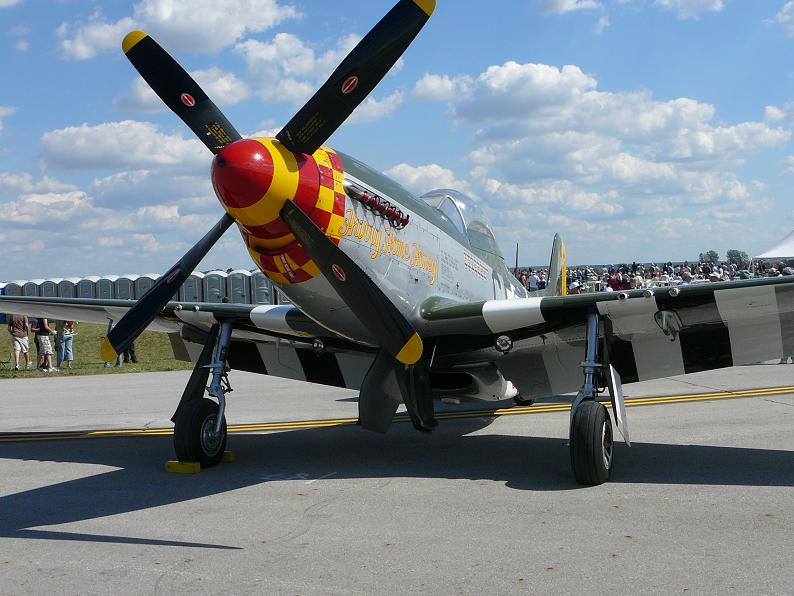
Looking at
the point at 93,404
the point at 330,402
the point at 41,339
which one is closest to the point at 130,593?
the point at 330,402

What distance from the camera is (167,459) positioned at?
313 inches

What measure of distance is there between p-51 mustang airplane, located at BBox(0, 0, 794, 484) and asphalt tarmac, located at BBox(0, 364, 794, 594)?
0.64 metres

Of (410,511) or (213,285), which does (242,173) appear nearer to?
(410,511)

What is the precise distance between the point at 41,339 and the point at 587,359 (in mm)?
16029

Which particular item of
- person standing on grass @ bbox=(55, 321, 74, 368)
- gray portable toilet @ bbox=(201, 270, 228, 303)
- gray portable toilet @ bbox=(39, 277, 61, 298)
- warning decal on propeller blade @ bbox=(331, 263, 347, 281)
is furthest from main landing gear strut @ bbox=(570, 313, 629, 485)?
gray portable toilet @ bbox=(39, 277, 61, 298)

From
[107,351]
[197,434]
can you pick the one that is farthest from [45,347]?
[107,351]

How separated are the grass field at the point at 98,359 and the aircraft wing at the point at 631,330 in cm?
1299

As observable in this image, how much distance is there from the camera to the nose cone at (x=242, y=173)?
17.3ft

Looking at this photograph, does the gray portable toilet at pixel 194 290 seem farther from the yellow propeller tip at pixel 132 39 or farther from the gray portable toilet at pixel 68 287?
the yellow propeller tip at pixel 132 39

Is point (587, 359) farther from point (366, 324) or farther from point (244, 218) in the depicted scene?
point (244, 218)

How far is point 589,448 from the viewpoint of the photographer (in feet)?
20.6

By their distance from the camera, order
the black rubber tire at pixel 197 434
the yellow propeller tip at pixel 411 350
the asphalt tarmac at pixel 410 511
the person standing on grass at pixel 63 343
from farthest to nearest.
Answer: the person standing on grass at pixel 63 343 < the black rubber tire at pixel 197 434 < the yellow propeller tip at pixel 411 350 < the asphalt tarmac at pixel 410 511

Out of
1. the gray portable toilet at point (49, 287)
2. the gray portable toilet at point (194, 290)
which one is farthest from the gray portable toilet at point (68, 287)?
the gray portable toilet at point (194, 290)

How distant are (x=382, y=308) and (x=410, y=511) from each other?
1.46 metres
